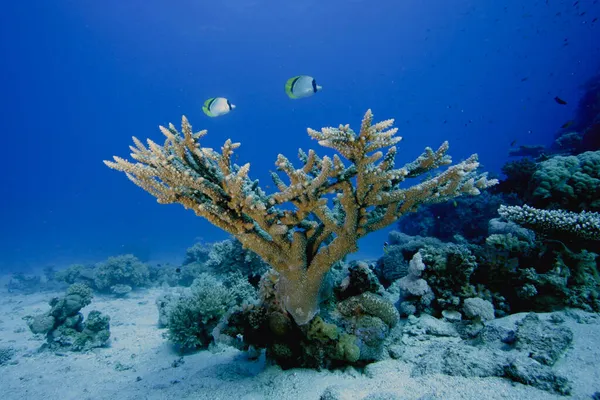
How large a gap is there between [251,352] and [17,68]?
120276mm

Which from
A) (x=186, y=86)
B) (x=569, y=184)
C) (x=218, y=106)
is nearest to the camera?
(x=218, y=106)

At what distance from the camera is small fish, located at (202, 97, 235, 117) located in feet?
17.7

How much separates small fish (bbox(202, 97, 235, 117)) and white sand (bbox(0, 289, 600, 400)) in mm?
4369

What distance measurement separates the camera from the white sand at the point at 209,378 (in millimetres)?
2771

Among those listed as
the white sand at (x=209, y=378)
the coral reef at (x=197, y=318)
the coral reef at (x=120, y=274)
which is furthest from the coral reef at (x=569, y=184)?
the coral reef at (x=120, y=274)

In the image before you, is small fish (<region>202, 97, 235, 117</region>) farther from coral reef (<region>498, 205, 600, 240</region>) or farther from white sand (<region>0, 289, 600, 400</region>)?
coral reef (<region>498, 205, 600, 240</region>)

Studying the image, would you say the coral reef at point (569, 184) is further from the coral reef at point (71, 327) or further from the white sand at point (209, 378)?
the coral reef at point (71, 327)

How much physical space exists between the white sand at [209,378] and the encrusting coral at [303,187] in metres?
1.27

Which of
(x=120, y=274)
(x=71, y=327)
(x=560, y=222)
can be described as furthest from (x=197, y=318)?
(x=120, y=274)

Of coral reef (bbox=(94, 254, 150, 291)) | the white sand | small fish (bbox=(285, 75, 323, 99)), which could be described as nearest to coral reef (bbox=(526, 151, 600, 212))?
the white sand

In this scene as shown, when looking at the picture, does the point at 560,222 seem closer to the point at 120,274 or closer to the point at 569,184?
the point at 569,184

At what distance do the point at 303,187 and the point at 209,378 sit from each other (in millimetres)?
3028

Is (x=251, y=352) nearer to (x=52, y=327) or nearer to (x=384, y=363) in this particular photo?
(x=384, y=363)

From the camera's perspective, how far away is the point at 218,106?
A: 5.46 m
